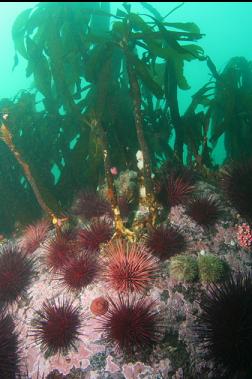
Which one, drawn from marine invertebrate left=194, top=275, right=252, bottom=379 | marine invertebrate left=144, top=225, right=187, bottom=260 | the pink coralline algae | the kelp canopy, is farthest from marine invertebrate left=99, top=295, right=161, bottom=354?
the kelp canopy

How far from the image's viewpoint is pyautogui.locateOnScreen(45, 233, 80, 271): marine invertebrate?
218 inches

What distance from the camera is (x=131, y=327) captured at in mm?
4070

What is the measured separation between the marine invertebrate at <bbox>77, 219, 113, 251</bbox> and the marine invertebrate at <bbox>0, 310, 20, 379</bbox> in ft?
6.08

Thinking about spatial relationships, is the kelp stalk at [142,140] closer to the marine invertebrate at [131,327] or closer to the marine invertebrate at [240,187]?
the marine invertebrate at [240,187]

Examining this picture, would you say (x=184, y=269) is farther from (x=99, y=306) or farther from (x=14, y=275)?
(x=14, y=275)

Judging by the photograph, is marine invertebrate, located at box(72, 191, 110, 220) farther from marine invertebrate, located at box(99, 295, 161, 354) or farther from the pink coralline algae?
the pink coralline algae

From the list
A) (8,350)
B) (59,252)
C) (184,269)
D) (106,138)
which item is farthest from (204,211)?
(8,350)

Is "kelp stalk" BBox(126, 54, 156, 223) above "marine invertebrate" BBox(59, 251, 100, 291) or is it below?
above

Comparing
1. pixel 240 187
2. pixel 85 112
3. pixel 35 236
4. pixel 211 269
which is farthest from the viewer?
pixel 85 112

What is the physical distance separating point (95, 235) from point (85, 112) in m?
3.12

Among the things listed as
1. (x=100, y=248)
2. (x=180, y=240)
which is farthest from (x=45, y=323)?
(x=180, y=240)

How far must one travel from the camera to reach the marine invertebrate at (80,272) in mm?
5094

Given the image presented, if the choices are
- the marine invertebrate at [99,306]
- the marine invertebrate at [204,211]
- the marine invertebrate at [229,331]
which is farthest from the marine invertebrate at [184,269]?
the marine invertebrate at [99,306]

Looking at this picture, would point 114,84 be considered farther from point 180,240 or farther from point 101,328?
point 101,328
